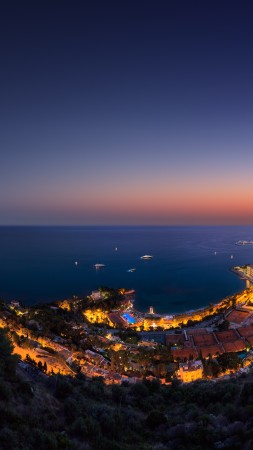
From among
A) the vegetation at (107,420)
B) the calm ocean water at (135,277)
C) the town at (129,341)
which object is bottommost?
the calm ocean water at (135,277)

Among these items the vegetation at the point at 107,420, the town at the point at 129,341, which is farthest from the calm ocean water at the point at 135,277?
the vegetation at the point at 107,420

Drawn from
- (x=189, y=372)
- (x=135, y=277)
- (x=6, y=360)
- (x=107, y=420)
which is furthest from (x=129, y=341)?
(x=135, y=277)

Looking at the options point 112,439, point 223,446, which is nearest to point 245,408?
point 223,446

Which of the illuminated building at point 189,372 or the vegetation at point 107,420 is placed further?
the illuminated building at point 189,372

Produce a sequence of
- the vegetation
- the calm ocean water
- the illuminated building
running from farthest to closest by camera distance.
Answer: the calm ocean water < the illuminated building < the vegetation

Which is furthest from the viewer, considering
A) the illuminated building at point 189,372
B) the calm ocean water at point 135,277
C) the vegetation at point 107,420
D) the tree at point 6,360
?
the calm ocean water at point 135,277

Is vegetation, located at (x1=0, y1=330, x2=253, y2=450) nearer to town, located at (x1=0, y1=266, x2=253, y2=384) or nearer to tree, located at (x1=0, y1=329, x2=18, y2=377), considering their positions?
tree, located at (x1=0, y1=329, x2=18, y2=377)

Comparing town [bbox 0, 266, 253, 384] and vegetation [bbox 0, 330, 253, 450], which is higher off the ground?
vegetation [bbox 0, 330, 253, 450]

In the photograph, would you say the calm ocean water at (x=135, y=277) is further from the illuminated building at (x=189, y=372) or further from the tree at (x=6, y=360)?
the tree at (x=6, y=360)

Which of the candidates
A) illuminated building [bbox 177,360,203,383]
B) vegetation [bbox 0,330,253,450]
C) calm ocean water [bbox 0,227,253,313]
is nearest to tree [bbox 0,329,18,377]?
vegetation [bbox 0,330,253,450]

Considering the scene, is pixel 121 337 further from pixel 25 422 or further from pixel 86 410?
pixel 25 422
